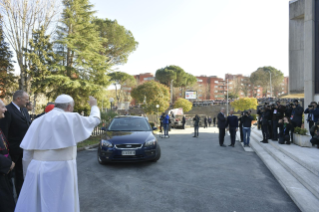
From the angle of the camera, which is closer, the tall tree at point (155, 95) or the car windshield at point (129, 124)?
the car windshield at point (129, 124)

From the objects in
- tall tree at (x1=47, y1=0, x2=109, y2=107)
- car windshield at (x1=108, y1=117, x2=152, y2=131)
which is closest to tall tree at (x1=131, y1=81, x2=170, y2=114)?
tall tree at (x1=47, y1=0, x2=109, y2=107)

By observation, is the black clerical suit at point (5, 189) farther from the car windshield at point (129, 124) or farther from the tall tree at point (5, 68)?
the tall tree at point (5, 68)

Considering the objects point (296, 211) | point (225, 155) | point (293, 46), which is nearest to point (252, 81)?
point (293, 46)

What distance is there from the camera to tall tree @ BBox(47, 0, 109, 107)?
56.0ft

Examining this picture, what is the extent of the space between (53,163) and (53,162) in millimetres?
13

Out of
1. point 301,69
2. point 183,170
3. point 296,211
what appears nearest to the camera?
point 296,211

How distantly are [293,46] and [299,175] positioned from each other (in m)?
13.8

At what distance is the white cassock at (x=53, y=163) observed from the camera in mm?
2518

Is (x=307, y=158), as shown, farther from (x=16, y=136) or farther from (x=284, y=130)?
(x=16, y=136)

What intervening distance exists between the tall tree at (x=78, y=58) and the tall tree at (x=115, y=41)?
814 centimetres

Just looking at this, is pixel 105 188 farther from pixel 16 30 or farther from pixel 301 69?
pixel 301 69

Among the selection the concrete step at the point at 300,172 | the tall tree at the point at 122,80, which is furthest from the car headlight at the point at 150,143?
the tall tree at the point at 122,80

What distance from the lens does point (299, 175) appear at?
5020 millimetres

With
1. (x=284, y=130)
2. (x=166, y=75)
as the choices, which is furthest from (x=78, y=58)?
(x=166, y=75)
